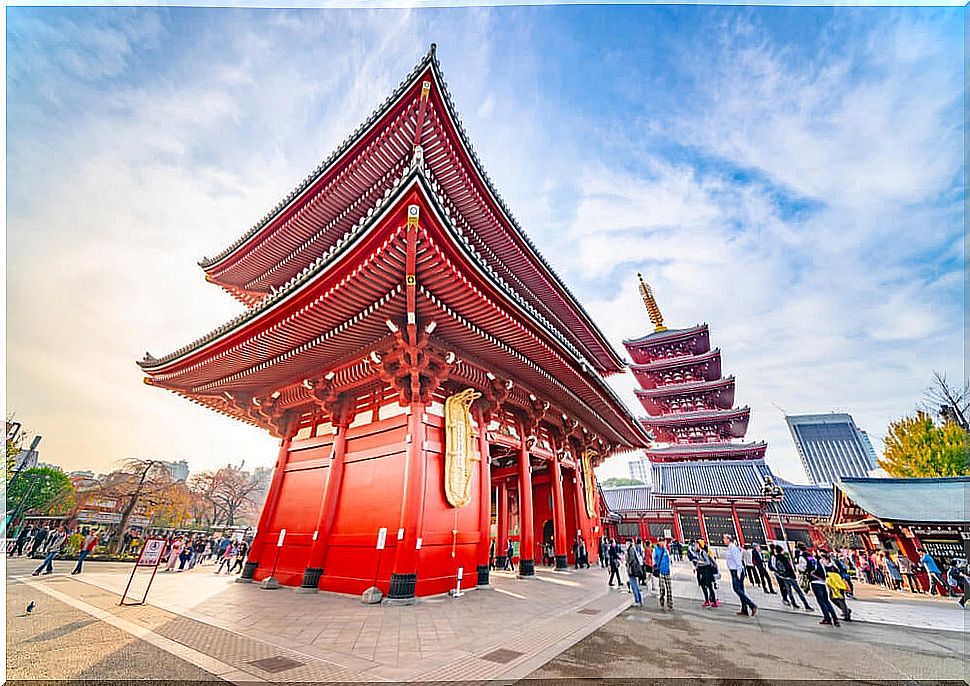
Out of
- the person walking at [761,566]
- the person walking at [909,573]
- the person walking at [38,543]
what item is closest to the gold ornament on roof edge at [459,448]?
the person walking at [761,566]

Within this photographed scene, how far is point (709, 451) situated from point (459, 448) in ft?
98.2

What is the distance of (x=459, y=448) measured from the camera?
11125mm

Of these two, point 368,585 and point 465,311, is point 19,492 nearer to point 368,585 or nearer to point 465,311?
point 368,585

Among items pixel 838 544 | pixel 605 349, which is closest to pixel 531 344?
pixel 605 349

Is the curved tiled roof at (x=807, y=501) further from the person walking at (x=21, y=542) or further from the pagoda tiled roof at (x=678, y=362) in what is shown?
the person walking at (x=21, y=542)

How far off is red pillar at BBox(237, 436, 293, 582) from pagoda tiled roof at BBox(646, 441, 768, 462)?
2766 centimetres

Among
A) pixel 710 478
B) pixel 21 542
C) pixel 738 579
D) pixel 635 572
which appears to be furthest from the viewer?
pixel 710 478

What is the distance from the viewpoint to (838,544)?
25672 mm

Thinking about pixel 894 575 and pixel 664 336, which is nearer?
pixel 894 575

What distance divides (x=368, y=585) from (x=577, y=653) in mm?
5938

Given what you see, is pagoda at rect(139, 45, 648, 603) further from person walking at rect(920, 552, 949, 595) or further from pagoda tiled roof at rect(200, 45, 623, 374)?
person walking at rect(920, 552, 949, 595)

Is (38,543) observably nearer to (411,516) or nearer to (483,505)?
(411,516)

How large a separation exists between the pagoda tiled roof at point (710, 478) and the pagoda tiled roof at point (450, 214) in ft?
68.3

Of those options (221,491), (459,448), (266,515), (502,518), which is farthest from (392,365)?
(221,491)
